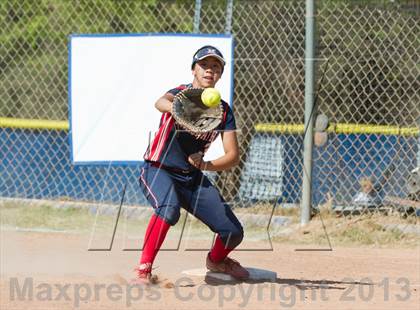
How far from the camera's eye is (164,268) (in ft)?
21.3

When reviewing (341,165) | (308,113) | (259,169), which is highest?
(308,113)

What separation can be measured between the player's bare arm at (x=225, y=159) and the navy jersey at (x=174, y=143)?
7 cm

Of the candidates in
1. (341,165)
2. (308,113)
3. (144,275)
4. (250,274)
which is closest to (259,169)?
(341,165)

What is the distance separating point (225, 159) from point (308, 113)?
2624mm

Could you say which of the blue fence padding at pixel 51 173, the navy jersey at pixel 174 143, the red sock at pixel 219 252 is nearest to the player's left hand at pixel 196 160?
the navy jersey at pixel 174 143

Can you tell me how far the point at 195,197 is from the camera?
5.85 meters

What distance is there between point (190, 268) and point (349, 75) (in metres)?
3.03

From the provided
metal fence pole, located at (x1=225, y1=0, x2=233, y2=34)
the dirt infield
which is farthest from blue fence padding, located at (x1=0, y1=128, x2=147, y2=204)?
metal fence pole, located at (x1=225, y1=0, x2=233, y2=34)

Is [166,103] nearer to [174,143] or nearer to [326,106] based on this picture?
[174,143]

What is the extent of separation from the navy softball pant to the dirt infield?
364 millimetres

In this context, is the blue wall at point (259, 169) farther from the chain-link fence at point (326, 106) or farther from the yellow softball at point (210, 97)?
the yellow softball at point (210, 97)

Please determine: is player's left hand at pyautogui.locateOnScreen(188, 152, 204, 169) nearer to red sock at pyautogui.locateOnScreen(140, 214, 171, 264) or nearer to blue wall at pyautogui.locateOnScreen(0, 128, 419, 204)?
red sock at pyautogui.locateOnScreen(140, 214, 171, 264)

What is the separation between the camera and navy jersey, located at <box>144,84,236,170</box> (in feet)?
19.0

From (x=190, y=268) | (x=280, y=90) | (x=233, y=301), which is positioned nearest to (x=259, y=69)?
(x=280, y=90)
